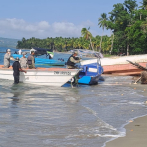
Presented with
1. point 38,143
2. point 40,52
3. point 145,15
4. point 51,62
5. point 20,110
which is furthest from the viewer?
point 145,15

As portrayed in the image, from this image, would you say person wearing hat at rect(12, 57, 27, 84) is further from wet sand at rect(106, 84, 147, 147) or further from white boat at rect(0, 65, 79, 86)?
wet sand at rect(106, 84, 147, 147)

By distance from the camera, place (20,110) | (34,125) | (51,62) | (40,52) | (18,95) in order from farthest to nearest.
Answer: (51,62) → (40,52) → (18,95) → (20,110) → (34,125)

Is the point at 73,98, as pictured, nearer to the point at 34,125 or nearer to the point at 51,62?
the point at 34,125

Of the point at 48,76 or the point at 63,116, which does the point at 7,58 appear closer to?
the point at 48,76

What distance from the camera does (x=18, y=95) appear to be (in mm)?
14484

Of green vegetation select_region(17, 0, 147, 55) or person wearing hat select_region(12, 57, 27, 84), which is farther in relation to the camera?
green vegetation select_region(17, 0, 147, 55)

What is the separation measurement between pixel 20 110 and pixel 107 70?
56.8 feet

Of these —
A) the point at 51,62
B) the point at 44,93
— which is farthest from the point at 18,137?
the point at 51,62

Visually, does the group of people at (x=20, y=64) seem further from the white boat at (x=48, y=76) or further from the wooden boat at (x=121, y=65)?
the wooden boat at (x=121, y=65)

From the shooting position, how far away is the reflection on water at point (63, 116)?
7.32 metres

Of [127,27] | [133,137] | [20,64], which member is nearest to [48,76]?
[20,64]

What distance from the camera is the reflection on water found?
24.0ft

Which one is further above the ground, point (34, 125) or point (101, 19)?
point (101, 19)

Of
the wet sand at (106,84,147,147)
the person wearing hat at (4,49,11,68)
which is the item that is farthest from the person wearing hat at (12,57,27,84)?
the wet sand at (106,84,147,147)
